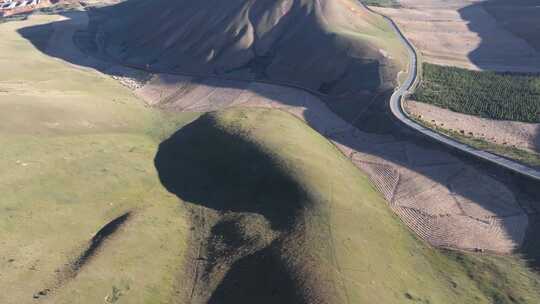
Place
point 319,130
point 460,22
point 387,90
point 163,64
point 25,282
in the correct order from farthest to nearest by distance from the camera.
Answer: point 460,22
point 163,64
point 387,90
point 319,130
point 25,282

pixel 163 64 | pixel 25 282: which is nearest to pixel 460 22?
pixel 163 64

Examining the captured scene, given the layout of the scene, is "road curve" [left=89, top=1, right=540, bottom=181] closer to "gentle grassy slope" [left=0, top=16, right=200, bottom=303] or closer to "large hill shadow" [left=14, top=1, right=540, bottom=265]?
"large hill shadow" [left=14, top=1, right=540, bottom=265]

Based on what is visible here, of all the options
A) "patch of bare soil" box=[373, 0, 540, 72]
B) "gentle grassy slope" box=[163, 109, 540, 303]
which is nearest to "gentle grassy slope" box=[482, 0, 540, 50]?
"patch of bare soil" box=[373, 0, 540, 72]

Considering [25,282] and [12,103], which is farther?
[12,103]

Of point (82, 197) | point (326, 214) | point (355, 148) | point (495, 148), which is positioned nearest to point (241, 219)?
point (326, 214)

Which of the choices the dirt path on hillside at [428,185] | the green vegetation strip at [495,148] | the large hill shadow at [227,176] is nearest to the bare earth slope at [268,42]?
the dirt path on hillside at [428,185]

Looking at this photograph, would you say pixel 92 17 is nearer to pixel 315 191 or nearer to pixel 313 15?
pixel 313 15

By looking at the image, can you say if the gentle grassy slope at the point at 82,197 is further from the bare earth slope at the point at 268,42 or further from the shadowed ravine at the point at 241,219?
the bare earth slope at the point at 268,42

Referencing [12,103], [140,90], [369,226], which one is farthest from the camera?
[140,90]
